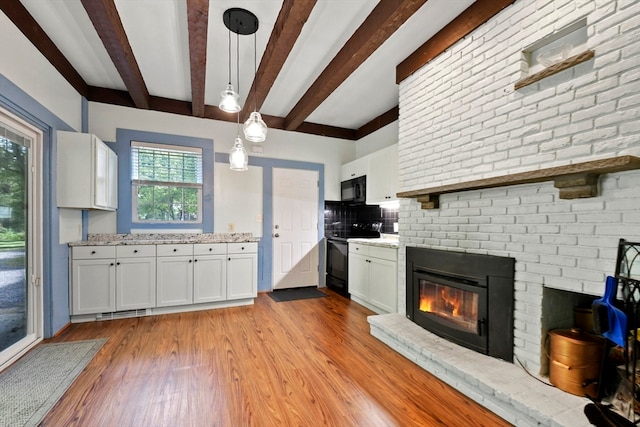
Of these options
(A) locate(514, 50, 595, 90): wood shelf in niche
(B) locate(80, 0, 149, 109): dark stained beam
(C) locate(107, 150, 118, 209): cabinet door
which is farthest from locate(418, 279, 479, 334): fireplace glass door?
(C) locate(107, 150, 118, 209): cabinet door

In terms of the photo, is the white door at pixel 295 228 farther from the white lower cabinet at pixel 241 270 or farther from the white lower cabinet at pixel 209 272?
the white lower cabinet at pixel 209 272

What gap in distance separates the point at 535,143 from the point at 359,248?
2.43 m

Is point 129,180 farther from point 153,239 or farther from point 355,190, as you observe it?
point 355,190

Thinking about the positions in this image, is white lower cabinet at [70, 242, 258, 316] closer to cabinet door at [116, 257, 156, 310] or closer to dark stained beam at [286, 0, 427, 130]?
cabinet door at [116, 257, 156, 310]

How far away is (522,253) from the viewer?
1.92 m

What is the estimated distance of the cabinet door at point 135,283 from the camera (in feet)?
10.7

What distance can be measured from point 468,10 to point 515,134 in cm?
112

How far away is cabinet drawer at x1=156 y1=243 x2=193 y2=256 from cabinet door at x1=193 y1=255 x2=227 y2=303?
0.14 meters

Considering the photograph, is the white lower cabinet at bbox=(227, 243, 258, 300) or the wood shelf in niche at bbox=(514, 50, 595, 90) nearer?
the wood shelf in niche at bbox=(514, 50, 595, 90)

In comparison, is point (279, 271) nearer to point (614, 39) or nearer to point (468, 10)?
point (468, 10)

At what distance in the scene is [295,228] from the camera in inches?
186

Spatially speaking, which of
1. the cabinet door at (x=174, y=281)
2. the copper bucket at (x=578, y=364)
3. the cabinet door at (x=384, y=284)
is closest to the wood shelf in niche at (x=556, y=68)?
the copper bucket at (x=578, y=364)

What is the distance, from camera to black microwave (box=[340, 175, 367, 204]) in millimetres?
4371

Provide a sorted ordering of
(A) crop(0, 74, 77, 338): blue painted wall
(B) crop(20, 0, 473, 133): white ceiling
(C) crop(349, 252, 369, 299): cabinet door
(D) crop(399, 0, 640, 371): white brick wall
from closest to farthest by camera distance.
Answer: (D) crop(399, 0, 640, 371): white brick wall, (B) crop(20, 0, 473, 133): white ceiling, (A) crop(0, 74, 77, 338): blue painted wall, (C) crop(349, 252, 369, 299): cabinet door
